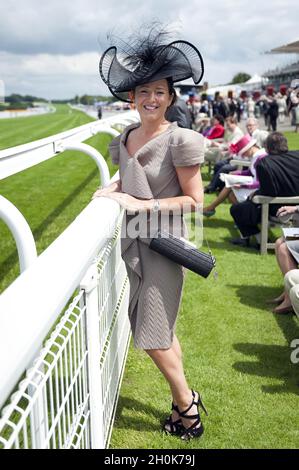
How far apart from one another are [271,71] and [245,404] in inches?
3648

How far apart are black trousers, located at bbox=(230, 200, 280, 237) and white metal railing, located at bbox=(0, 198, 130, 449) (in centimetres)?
338

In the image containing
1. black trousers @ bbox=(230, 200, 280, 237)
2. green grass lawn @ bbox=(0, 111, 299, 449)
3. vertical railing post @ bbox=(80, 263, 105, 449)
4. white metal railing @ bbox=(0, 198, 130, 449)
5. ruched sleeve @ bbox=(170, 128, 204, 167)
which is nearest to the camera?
white metal railing @ bbox=(0, 198, 130, 449)

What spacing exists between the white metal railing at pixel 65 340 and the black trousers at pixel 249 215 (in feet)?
11.1

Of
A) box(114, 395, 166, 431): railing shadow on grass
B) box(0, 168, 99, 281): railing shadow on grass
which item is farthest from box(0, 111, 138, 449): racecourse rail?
box(0, 168, 99, 281): railing shadow on grass

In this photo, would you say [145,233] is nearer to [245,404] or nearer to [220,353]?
[245,404]

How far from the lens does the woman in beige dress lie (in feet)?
7.63

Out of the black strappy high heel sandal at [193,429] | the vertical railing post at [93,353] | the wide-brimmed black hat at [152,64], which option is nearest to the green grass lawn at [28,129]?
the wide-brimmed black hat at [152,64]

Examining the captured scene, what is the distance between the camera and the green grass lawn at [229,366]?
279cm

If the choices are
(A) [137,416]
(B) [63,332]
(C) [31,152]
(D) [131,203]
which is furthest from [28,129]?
(B) [63,332]

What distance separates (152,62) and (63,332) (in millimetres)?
1227

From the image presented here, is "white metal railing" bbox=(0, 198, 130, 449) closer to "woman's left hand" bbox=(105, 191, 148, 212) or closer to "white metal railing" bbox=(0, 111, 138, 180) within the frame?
"woman's left hand" bbox=(105, 191, 148, 212)

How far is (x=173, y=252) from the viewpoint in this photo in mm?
2365

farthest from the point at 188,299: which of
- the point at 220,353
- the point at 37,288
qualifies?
the point at 37,288

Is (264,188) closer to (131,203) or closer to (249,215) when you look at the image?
(249,215)
